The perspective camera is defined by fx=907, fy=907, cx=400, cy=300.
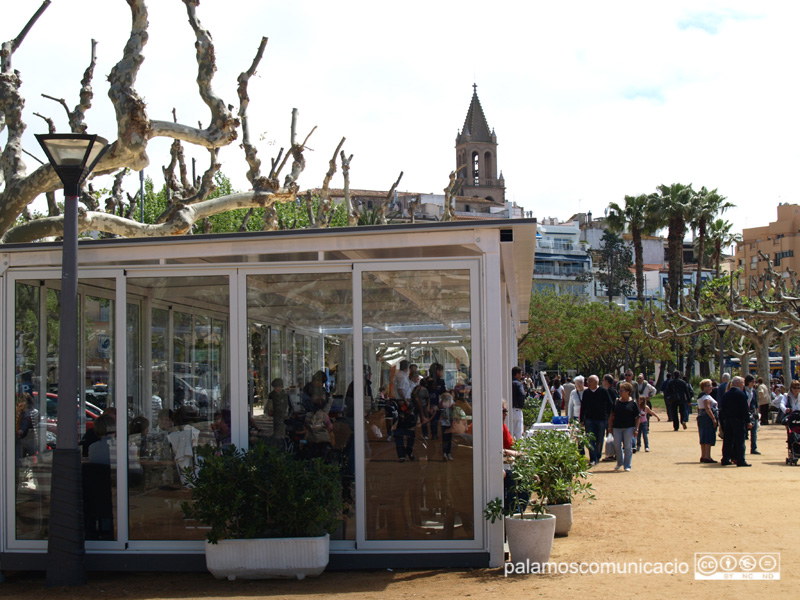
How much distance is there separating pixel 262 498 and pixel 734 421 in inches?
428

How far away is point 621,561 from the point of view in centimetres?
811

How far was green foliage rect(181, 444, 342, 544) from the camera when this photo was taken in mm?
7559

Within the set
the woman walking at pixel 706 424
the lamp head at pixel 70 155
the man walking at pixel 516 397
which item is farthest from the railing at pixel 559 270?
the lamp head at pixel 70 155

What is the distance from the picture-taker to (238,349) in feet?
26.9

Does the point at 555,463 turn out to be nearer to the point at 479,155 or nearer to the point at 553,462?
the point at 553,462

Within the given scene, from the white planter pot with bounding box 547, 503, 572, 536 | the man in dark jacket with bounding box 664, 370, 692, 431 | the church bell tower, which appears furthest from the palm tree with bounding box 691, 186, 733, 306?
the church bell tower

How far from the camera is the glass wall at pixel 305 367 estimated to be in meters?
8.02

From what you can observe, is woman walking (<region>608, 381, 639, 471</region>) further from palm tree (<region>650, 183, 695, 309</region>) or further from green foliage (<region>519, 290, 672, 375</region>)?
palm tree (<region>650, 183, 695, 309</region>)

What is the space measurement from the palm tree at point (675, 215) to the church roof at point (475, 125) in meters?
81.0

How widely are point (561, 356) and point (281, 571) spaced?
51058 millimetres

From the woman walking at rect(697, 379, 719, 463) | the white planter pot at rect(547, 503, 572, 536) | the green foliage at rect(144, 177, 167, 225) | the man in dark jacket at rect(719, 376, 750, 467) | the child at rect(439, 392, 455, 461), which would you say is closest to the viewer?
the child at rect(439, 392, 455, 461)

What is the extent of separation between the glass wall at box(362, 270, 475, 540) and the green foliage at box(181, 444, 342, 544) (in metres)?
0.50

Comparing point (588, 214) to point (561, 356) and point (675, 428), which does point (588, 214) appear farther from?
point (675, 428)

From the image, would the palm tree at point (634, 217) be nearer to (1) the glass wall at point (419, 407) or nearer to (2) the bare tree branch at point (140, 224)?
(2) the bare tree branch at point (140, 224)
